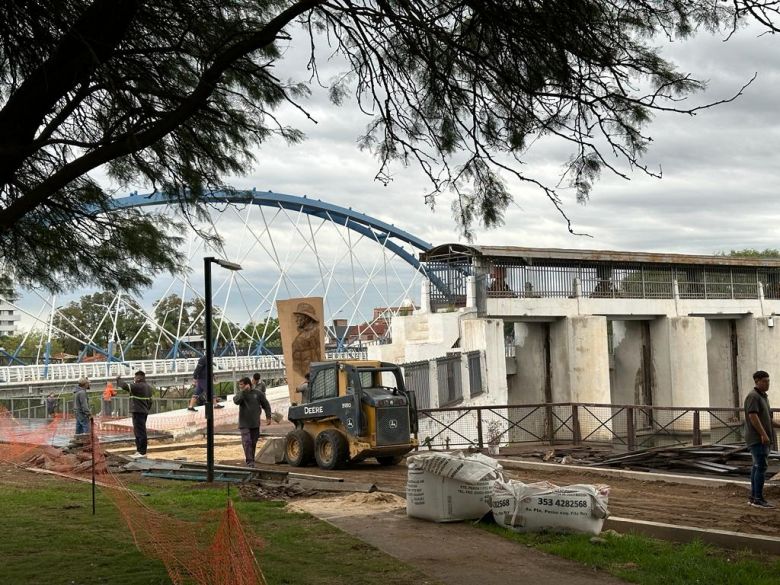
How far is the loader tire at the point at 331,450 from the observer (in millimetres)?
18406

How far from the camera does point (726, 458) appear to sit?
674 inches

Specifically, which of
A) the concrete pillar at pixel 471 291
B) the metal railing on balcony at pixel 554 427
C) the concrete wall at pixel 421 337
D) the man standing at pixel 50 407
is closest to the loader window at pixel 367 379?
the metal railing on balcony at pixel 554 427

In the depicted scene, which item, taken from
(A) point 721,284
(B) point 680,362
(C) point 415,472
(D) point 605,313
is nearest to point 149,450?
(C) point 415,472

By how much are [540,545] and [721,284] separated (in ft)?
129

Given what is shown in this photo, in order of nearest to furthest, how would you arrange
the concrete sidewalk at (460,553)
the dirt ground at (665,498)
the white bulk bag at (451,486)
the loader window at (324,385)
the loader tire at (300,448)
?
1. the concrete sidewalk at (460,553)
2. the dirt ground at (665,498)
3. the white bulk bag at (451,486)
4. the loader window at (324,385)
5. the loader tire at (300,448)

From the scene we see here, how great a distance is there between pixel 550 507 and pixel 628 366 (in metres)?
34.9

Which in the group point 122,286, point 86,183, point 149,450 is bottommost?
point 149,450

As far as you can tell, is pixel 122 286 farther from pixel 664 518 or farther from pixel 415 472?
pixel 664 518

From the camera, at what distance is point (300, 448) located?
63.5 feet

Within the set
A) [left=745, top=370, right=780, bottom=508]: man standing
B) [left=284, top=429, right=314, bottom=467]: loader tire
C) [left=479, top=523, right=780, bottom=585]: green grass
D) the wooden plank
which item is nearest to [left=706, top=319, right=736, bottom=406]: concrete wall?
[left=284, top=429, right=314, bottom=467]: loader tire

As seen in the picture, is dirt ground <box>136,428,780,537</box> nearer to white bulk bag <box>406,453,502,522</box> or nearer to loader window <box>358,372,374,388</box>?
loader window <box>358,372,374,388</box>

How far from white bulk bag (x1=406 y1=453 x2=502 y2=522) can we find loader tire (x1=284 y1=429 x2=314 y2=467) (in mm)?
7719

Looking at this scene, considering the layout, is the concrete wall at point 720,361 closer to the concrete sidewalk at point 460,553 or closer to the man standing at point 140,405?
the man standing at point 140,405

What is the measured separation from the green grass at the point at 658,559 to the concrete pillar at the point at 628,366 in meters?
34.6
